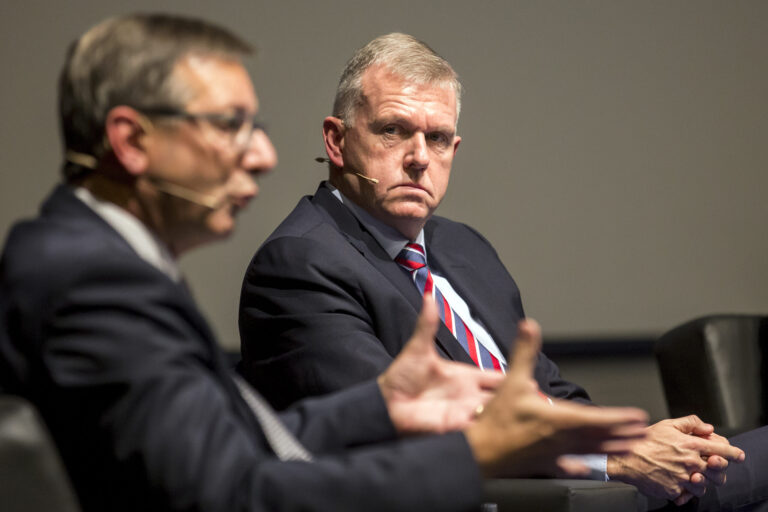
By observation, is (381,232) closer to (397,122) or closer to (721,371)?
(397,122)

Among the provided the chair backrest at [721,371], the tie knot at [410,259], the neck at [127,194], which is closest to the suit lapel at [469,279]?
the tie knot at [410,259]

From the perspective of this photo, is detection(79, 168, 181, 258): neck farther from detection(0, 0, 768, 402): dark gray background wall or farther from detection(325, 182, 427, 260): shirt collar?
detection(0, 0, 768, 402): dark gray background wall

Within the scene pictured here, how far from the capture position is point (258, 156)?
4.28ft

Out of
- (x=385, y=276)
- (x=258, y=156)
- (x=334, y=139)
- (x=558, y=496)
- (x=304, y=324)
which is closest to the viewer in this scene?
(x=258, y=156)

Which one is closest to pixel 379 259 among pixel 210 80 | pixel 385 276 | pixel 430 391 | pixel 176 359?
pixel 385 276

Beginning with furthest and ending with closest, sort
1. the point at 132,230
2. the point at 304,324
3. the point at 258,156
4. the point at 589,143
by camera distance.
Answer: the point at 589,143
the point at 304,324
the point at 258,156
the point at 132,230

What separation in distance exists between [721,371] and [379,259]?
118 cm

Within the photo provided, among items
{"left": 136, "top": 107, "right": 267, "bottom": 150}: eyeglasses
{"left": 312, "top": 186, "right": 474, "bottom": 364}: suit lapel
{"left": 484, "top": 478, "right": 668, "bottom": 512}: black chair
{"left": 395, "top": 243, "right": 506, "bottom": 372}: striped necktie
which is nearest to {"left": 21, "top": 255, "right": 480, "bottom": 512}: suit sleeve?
{"left": 136, "top": 107, "right": 267, "bottom": 150}: eyeglasses

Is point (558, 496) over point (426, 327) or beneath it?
beneath

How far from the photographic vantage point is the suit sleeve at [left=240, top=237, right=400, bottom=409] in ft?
6.45

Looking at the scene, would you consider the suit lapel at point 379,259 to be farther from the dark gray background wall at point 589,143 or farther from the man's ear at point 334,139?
the dark gray background wall at point 589,143

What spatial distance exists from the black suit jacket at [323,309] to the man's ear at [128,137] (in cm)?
81

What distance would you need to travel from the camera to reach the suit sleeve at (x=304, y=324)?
197 centimetres

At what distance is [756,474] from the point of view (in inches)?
93.3
